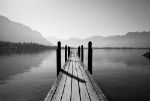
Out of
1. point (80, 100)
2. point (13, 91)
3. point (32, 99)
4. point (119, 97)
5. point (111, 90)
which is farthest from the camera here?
point (111, 90)

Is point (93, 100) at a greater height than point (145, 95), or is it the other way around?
point (93, 100)

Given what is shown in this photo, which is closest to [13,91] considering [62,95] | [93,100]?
[62,95]

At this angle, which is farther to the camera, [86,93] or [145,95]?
[145,95]

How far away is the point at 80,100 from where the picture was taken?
4.88 m

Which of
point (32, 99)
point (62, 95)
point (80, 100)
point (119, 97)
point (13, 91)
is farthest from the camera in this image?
point (13, 91)

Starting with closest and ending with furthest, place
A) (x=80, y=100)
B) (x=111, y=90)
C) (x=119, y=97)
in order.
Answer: (x=80, y=100) < (x=119, y=97) < (x=111, y=90)

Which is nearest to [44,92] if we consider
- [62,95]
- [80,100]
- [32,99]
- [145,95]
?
[32,99]

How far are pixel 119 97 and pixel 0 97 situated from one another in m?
8.13

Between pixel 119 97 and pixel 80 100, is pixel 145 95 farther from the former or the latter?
pixel 80 100

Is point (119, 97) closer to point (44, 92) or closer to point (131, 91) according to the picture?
point (131, 91)

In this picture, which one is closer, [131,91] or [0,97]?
[0,97]

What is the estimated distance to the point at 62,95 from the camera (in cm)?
533

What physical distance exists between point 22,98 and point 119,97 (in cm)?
667

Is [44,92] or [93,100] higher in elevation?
[93,100]
